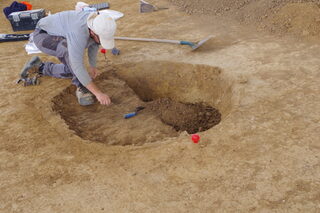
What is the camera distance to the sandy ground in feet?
8.54

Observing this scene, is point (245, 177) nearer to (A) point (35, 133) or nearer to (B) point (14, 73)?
(A) point (35, 133)

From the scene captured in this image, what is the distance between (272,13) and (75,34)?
4.02 m

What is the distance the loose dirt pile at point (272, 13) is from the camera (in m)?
5.43

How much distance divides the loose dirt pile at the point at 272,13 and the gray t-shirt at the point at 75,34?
3.38 metres

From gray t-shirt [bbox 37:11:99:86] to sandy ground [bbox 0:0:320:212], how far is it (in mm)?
620

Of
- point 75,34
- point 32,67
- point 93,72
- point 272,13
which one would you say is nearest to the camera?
point 75,34

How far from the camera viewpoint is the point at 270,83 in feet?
13.1

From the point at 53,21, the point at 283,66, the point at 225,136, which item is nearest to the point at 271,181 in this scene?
the point at 225,136

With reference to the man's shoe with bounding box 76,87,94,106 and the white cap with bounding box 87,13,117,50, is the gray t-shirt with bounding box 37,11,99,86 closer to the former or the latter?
the white cap with bounding box 87,13,117,50

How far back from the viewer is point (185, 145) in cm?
311

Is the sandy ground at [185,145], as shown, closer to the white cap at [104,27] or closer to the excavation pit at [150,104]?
the excavation pit at [150,104]

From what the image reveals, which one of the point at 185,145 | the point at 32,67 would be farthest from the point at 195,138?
the point at 32,67

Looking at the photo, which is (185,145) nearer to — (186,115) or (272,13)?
(186,115)

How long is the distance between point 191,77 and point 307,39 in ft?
6.61
